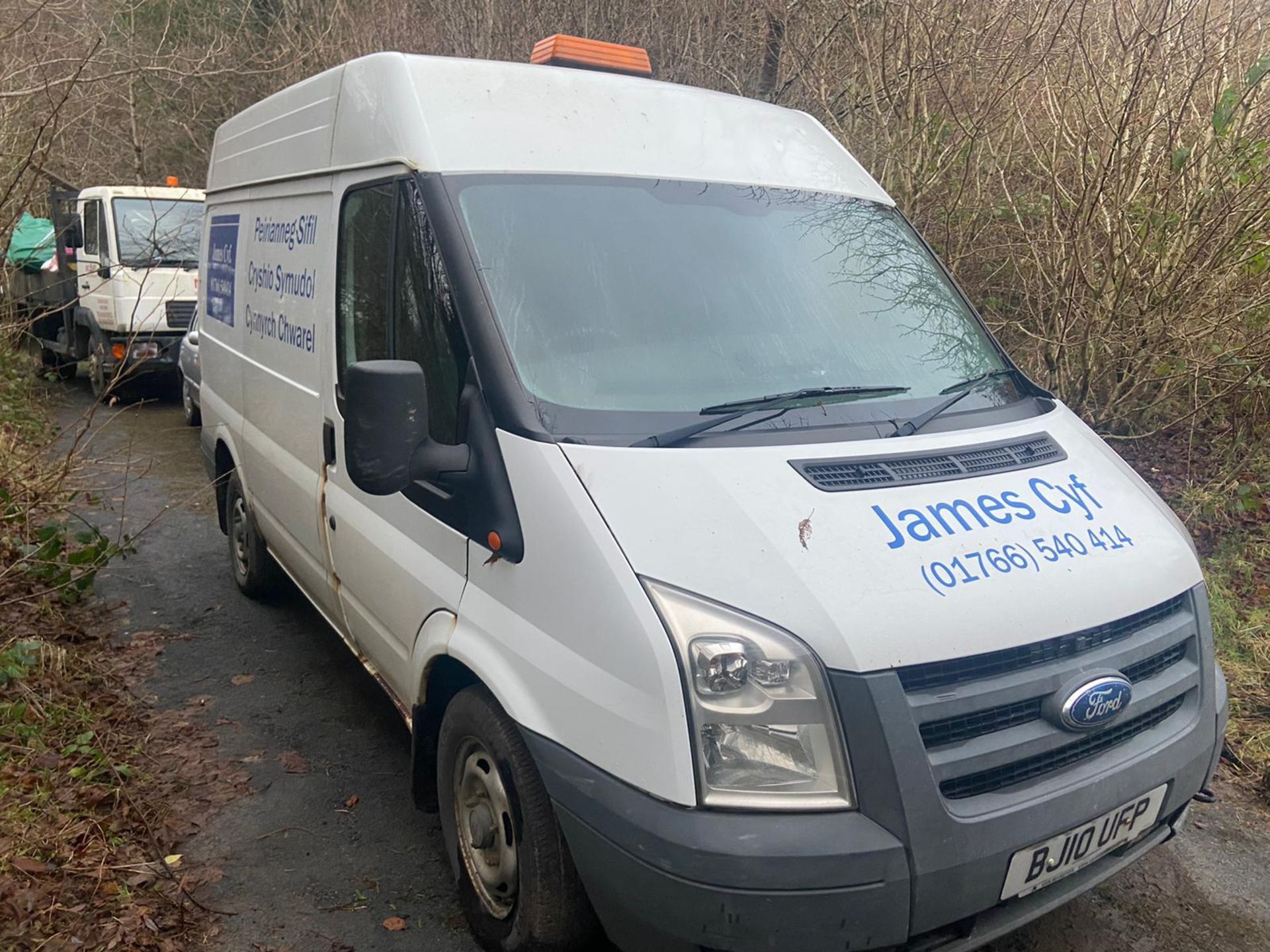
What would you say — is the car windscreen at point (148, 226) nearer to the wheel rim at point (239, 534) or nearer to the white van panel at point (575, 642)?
the wheel rim at point (239, 534)

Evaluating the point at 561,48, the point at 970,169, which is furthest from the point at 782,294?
the point at 970,169

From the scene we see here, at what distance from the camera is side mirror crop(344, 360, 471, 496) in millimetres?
2484

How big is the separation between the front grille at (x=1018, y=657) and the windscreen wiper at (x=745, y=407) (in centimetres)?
81

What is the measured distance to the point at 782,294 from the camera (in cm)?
319

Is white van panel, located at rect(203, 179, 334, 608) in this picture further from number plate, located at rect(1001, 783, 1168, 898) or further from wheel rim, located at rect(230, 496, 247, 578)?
number plate, located at rect(1001, 783, 1168, 898)

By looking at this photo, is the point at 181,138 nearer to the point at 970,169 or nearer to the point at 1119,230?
the point at 970,169

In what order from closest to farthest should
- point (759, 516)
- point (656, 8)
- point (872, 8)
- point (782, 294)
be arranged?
point (759, 516)
point (782, 294)
point (872, 8)
point (656, 8)

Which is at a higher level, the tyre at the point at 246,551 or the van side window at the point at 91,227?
the van side window at the point at 91,227

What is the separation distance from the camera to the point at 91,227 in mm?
11930

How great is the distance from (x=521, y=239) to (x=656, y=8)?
344 inches

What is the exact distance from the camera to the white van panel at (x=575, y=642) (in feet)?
7.09

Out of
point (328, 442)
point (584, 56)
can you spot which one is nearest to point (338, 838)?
point (328, 442)

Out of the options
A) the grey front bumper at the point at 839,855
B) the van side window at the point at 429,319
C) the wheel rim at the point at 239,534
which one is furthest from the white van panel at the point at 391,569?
the wheel rim at the point at 239,534

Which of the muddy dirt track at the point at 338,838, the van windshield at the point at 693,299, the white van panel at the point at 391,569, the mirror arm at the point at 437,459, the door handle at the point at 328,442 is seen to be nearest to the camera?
the mirror arm at the point at 437,459
